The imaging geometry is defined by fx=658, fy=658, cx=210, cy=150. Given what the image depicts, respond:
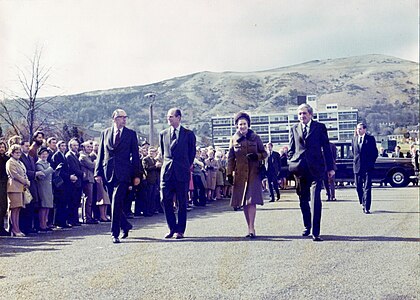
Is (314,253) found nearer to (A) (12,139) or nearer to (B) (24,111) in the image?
(B) (24,111)

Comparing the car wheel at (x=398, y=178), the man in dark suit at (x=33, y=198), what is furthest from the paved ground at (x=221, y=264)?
the car wheel at (x=398, y=178)

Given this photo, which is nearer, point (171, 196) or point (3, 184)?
point (171, 196)

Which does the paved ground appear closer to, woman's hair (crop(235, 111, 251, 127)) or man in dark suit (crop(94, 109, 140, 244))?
man in dark suit (crop(94, 109, 140, 244))

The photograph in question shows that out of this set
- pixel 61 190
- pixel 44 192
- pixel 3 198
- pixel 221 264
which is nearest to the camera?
pixel 221 264

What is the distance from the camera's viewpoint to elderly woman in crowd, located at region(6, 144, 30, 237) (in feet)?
31.8

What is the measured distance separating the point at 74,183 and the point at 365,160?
16.9ft

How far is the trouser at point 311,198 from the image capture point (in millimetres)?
8102

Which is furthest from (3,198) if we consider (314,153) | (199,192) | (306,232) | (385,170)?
(385,170)

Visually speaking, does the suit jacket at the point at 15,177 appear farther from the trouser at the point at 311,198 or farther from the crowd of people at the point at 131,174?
the trouser at the point at 311,198

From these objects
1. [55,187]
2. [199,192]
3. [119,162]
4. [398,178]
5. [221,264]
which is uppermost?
[119,162]

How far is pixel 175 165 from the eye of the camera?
8.70 metres

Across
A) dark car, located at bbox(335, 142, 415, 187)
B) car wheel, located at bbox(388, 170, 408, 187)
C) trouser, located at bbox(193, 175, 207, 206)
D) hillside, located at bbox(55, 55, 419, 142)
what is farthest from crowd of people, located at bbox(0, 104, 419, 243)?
car wheel, located at bbox(388, 170, 408, 187)

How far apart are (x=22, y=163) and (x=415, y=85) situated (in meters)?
19.7

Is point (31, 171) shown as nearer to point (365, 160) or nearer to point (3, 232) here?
point (3, 232)
